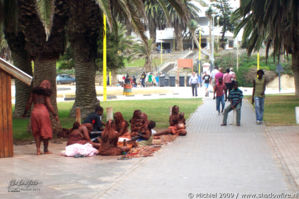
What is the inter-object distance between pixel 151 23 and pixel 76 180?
67.9 metres

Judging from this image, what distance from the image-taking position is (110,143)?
10477 millimetres

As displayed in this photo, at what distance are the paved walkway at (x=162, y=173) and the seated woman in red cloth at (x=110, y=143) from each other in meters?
0.32

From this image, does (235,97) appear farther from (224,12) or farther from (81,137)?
(224,12)

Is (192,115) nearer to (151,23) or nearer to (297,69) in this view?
(297,69)

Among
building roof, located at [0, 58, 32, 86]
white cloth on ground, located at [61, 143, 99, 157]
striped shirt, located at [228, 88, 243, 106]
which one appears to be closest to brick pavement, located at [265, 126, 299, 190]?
striped shirt, located at [228, 88, 243, 106]

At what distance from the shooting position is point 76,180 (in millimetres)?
7875

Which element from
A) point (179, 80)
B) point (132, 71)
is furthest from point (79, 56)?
point (132, 71)

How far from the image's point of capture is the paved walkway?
23.3 feet

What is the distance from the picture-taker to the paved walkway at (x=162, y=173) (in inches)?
280

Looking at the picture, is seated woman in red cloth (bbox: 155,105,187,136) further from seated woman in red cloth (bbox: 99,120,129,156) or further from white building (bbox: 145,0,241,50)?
white building (bbox: 145,0,241,50)

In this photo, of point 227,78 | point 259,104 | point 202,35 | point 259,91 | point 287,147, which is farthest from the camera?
point 202,35

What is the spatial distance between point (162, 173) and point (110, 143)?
2.26 m

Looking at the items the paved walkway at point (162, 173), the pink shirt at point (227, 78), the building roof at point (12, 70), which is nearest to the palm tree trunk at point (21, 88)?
the paved walkway at point (162, 173)

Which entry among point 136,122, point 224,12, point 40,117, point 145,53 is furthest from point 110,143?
point 224,12
